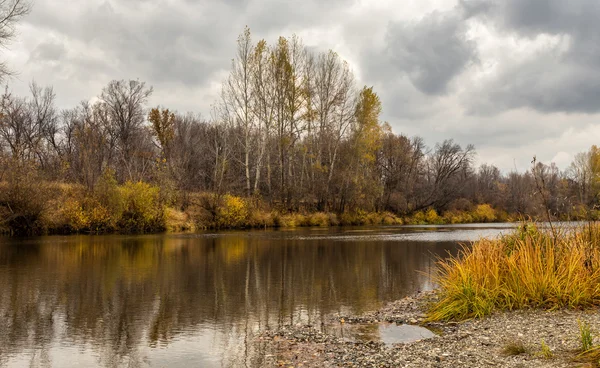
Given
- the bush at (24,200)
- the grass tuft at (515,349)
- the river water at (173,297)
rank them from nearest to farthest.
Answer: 1. the grass tuft at (515,349)
2. the river water at (173,297)
3. the bush at (24,200)

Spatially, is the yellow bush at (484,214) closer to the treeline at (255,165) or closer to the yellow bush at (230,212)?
the treeline at (255,165)

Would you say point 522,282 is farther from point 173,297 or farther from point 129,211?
point 129,211

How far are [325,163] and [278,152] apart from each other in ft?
25.2

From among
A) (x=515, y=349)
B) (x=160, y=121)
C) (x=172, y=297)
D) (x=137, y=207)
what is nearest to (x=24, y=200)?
(x=137, y=207)

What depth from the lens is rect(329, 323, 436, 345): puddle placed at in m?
8.19

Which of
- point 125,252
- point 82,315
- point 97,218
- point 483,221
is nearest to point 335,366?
point 82,315

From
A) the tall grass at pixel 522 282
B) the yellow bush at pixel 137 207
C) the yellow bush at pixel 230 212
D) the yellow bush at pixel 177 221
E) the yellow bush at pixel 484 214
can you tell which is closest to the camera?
the tall grass at pixel 522 282

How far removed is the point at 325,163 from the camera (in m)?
55.7

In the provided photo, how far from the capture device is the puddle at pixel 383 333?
8.19 meters

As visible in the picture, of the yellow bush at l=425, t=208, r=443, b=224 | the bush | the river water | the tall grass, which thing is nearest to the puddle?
the tall grass

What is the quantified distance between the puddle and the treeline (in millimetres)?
3753

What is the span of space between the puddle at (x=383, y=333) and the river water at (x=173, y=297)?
1.00 metres

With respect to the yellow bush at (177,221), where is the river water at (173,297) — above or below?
below

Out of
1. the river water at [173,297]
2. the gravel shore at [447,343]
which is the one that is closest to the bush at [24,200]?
the river water at [173,297]
